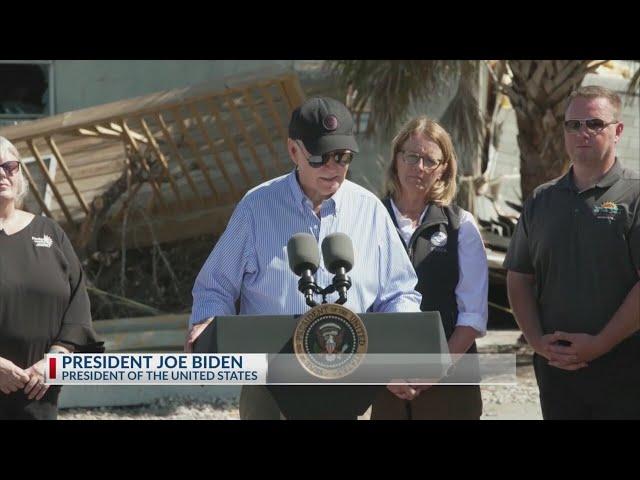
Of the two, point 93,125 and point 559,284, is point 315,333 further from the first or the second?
point 93,125

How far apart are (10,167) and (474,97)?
6.87 m

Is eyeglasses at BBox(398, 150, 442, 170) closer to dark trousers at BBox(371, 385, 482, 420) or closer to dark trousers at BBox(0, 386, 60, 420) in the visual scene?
dark trousers at BBox(371, 385, 482, 420)

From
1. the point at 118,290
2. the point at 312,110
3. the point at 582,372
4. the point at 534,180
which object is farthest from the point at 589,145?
the point at 118,290

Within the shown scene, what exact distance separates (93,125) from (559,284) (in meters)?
6.07

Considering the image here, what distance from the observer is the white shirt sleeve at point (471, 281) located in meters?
4.49

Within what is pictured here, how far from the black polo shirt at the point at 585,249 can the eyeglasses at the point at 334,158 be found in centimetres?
113

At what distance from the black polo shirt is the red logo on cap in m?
1.19

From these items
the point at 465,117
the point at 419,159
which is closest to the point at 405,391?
the point at 419,159

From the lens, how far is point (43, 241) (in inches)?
170

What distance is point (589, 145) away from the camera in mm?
4414

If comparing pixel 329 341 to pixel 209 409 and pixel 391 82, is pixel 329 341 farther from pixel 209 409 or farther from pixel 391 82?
pixel 391 82

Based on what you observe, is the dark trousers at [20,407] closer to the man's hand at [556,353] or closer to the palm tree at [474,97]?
the man's hand at [556,353]

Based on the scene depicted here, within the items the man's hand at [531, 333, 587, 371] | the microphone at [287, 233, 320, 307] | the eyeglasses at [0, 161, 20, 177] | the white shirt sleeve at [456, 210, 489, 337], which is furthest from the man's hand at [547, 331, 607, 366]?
the eyeglasses at [0, 161, 20, 177]

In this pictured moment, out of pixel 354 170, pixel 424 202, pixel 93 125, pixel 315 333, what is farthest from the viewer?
pixel 354 170
